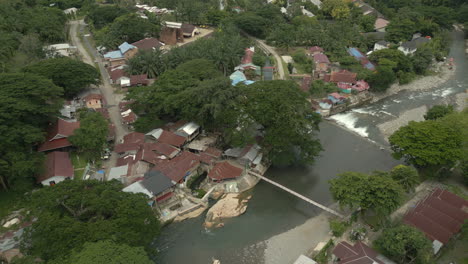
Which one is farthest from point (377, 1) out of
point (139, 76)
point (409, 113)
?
point (139, 76)

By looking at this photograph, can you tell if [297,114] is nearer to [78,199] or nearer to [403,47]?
[78,199]

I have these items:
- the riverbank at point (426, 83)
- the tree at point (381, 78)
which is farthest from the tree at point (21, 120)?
the riverbank at point (426, 83)

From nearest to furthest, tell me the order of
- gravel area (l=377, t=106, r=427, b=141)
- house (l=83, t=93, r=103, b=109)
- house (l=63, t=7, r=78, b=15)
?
house (l=83, t=93, r=103, b=109)
gravel area (l=377, t=106, r=427, b=141)
house (l=63, t=7, r=78, b=15)

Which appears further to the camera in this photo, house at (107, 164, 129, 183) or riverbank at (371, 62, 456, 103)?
riverbank at (371, 62, 456, 103)

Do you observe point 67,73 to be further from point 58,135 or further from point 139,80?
point 58,135

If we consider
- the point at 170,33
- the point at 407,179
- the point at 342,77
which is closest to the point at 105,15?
the point at 170,33

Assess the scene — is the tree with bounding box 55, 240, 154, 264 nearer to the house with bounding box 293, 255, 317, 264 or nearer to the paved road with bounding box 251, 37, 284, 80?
the house with bounding box 293, 255, 317, 264

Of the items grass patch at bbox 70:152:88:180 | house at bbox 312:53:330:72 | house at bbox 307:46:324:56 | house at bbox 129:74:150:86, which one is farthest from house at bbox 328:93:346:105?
grass patch at bbox 70:152:88:180

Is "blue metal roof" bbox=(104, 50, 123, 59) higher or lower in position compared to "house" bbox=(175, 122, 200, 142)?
higher
